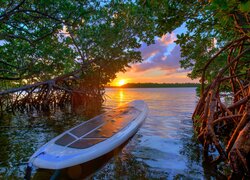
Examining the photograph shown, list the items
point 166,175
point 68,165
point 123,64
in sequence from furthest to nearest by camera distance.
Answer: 1. point 123,64
2. point 166,175
3. point 68,165

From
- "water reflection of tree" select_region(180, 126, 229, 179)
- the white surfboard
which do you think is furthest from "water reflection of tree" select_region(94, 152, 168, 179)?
"water reflection of tree" select_region(180, 126, 229, 179)

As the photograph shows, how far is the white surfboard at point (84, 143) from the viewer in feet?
13.5

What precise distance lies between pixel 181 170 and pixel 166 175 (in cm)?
45

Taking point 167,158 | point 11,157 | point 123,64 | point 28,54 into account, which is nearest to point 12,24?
point 28,54

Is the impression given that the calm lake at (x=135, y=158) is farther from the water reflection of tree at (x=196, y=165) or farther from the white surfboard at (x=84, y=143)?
the white surfboard at (x=84, y=143)

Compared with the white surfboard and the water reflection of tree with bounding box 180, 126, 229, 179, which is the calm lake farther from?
the white surfboard

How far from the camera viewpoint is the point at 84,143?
488 cm

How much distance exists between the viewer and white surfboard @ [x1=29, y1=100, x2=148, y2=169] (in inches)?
162

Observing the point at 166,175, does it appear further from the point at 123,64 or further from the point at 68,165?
the point at 123,64

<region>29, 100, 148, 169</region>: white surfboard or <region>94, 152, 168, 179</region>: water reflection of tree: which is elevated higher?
<region>29, 100, 148, 169</region>: white surfboard

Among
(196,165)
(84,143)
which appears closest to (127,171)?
(84,143)

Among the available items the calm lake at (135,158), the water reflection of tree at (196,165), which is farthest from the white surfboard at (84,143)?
the water reflection of tree at (196,165)

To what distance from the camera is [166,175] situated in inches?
178

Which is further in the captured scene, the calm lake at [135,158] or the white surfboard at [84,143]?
the calm lake at [135,158]
